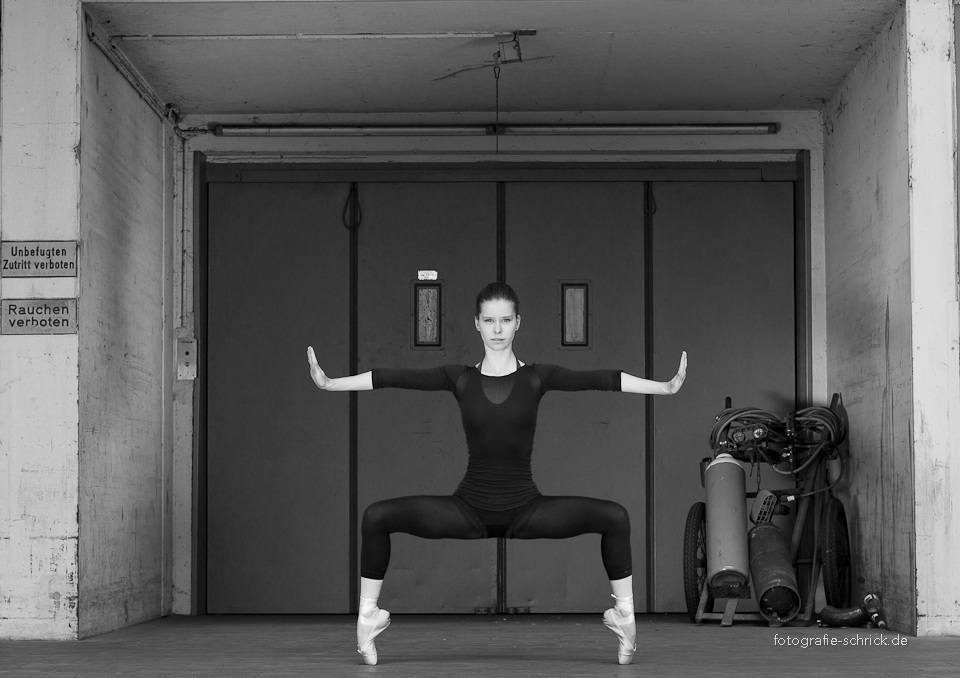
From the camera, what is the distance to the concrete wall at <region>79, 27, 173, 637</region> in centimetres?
593

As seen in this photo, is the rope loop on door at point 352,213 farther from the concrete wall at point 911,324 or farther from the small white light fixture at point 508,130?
the concrete wall at point 911,324

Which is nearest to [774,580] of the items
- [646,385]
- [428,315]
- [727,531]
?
[727,531]

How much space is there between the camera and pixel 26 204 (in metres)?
5.77

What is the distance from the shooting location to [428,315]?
766 cm

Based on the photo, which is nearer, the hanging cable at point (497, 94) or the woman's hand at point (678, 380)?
the woman's hand at point (678, 380)

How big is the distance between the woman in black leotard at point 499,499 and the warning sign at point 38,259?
168 centimetres

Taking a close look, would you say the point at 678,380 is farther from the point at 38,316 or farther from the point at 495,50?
the point at 38,316

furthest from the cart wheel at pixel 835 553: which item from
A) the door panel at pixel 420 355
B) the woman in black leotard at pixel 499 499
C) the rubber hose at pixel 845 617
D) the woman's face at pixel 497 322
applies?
the woman's face at pixel 497 322

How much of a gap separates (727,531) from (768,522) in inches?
17.2

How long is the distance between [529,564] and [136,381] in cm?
252

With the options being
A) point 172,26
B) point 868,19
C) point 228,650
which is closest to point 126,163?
point 172,26

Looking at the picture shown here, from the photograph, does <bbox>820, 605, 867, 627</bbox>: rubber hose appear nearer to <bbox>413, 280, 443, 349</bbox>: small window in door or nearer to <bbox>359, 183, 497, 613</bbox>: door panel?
<bbox>359, 183, 497, 613</bbox>: door panel

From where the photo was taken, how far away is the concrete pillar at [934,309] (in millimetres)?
5688

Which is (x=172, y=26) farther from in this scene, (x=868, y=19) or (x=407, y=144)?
(x=868, y=19)
